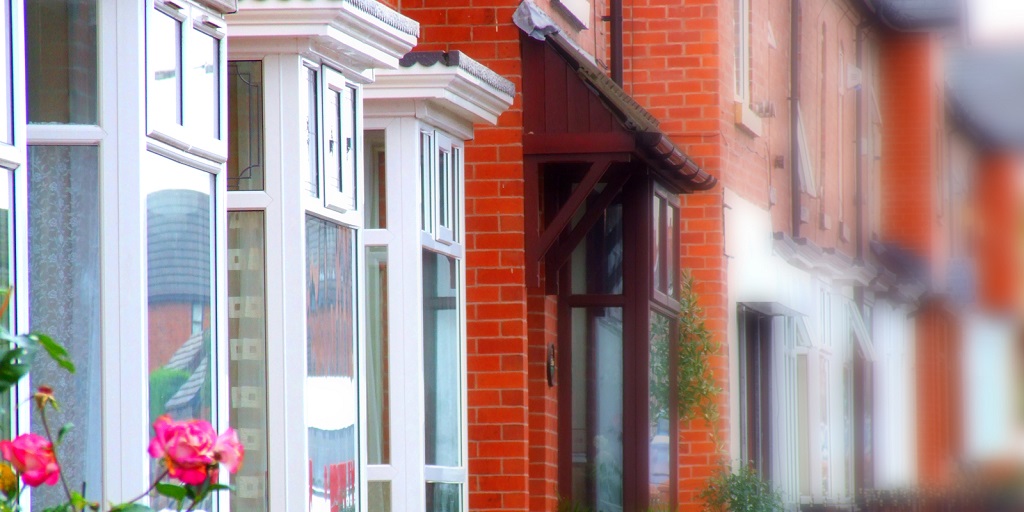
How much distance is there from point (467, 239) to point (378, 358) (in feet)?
4.49

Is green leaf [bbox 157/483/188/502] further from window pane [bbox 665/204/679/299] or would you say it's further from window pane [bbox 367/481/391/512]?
window pane [bbox 665/204/679/299]

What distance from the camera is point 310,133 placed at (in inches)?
217

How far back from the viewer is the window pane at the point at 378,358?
274 inches

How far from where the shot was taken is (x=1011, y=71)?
236 cm

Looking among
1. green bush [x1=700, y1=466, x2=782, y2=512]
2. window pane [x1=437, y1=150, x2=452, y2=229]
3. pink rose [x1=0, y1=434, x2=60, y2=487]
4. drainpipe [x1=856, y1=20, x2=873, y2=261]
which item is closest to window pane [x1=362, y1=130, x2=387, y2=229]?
window pane [x1=437, y1=150, x2=452, y2=229]

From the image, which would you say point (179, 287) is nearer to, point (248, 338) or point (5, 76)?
point (5, 76)

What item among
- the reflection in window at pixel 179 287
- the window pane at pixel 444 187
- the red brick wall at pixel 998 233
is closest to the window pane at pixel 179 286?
the reflection in window at pixel 179 287

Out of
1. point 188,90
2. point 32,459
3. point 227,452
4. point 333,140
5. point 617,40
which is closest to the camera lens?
point 32,459

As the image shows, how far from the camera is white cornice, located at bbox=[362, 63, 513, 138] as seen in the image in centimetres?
681

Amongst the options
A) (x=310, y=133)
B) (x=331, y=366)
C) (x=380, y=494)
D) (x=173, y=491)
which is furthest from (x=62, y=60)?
(x=380, y=494)

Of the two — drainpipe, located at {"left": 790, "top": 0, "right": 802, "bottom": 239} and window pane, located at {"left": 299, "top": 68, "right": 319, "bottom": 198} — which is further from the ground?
drainpipe, located at {"left": 790, "top": 0, "right": 802, "bottom": 239}

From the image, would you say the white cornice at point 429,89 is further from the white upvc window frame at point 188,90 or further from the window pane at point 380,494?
the white upvc window frame at point 188,90

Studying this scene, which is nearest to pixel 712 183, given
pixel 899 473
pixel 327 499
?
pixel 327 499

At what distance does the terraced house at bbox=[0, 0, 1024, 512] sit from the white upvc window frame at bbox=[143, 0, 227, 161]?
0.04 ft
